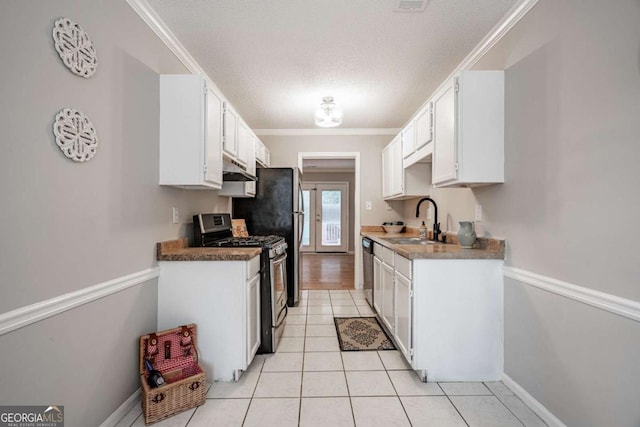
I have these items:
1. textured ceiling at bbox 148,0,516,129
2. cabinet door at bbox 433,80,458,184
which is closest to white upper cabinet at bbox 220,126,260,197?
textured ceiling at bbox 148,0,516,129

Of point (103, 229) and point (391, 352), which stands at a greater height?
point (103, 229)

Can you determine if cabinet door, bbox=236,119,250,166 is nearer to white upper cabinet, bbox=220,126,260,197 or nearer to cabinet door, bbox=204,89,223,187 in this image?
white upper cabinet, bbox=220,126,260,197

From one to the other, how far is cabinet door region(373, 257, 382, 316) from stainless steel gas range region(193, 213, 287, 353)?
97 centimetres

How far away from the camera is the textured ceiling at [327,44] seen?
193 centimetres

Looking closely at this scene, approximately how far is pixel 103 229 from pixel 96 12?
1082mm

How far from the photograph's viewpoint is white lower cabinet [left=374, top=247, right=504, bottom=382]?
2035mm

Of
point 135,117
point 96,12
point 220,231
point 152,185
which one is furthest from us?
point 220,231

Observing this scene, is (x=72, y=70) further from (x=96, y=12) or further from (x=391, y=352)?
(x=391, y=352)

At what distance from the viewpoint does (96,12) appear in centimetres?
151

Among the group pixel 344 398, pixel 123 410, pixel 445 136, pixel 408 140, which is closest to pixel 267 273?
pixel 344 398

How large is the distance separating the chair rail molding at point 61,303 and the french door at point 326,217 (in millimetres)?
6964

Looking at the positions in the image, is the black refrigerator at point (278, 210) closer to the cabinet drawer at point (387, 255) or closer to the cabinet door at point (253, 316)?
the cabinet drawer at point (387, 255)

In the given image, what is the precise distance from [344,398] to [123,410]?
1.26 meters

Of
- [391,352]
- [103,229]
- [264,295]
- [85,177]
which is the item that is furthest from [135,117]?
[391,352]
